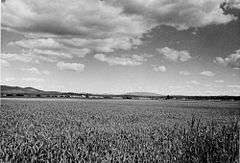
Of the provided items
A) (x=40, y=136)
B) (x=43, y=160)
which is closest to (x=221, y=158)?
(x=43, y=160)

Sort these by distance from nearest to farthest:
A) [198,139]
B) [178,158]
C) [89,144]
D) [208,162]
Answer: [208,162] → [178,158] → [198,139] → [89,144]

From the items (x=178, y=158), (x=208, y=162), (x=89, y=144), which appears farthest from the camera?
(x=89, y=144)

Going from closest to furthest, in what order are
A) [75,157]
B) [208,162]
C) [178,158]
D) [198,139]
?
[208,162] → [75,157] → [178,158] → [198,139]

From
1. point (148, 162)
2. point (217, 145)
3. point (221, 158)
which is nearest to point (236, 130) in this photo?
point (217, 145)

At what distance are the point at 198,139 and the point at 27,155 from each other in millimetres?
4592

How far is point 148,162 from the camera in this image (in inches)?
322

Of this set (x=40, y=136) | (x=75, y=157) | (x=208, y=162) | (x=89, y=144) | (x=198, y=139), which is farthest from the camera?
(x=40, y=136)

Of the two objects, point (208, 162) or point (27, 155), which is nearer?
point (208, 162)

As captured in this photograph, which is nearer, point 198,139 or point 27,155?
point 27,155

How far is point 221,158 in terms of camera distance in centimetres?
765

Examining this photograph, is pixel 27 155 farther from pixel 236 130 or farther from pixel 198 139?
pixel 236 130

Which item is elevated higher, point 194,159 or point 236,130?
point 236,130

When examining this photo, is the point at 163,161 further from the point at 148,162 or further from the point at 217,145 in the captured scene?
the point at 217,145

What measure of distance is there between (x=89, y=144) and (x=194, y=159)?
3.90 m
